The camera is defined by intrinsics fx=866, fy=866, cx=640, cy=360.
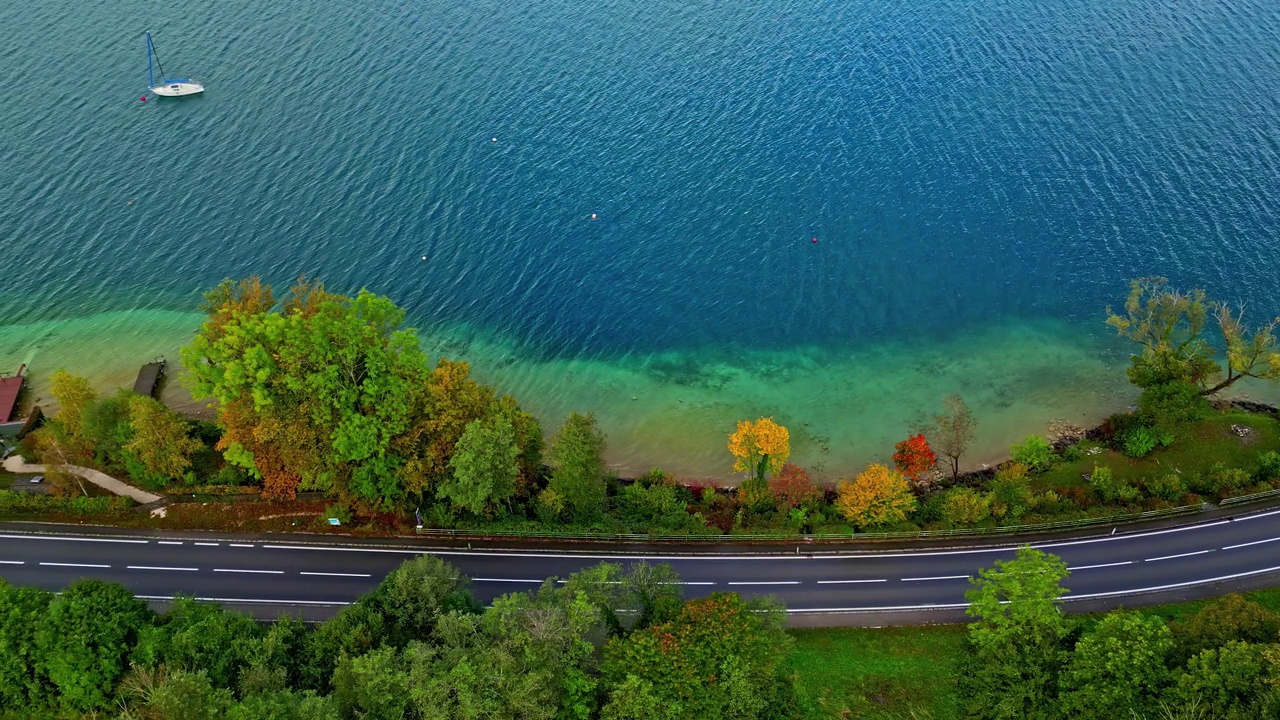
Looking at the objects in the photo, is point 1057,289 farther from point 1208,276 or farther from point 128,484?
point 128,484

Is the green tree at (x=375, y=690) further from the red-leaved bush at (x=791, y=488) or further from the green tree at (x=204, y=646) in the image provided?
the red-leaved bush at (x=791, y=488)

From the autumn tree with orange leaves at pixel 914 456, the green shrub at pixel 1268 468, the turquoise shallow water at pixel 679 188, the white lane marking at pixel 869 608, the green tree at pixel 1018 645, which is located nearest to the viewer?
the green tree at pixel 1018 645

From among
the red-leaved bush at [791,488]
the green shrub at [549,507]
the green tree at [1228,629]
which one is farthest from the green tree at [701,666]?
the green tree at [1228,629]

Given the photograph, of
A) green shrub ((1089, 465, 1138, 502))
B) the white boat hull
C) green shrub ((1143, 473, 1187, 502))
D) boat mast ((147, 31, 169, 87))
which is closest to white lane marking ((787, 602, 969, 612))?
green shrub ((1089, 465, 1138, 502))

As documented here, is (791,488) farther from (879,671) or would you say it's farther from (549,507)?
(549,507)

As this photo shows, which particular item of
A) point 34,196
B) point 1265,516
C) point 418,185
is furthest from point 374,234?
point 1265,516

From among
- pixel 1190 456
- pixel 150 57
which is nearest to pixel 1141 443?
pixel 1190 456
